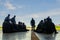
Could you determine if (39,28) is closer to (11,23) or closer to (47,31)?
(47,31)

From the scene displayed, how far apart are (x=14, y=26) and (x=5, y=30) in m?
2.96

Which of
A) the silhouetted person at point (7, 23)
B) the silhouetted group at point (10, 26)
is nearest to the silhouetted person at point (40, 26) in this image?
the silhouetted group at point (10, 26)

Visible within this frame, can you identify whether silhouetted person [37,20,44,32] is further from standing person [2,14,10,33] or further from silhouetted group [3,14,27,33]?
standing person [2,14,10,33]

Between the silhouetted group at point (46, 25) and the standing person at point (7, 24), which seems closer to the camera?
the silhouetted group at point (46, 25)

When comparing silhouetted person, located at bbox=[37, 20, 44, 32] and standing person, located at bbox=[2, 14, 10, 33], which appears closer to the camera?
silhouetted person, located at bbox=[37, 20, 44, 32]

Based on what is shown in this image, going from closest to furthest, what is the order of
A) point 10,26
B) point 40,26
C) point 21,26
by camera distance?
point 40,26 < point 10,26 < point 21,26

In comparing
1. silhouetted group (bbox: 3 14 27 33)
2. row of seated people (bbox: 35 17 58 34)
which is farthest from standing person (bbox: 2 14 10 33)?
row of seated people (bbox: 35 17 58 34)

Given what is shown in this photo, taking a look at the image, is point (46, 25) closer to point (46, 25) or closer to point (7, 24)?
point (46, 25)

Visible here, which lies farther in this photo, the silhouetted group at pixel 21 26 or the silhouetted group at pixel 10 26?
the silhouetted group at pixel 10 26

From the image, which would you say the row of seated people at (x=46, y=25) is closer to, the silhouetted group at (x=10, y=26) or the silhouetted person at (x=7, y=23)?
the silhouetted group at (x=10, y=26)

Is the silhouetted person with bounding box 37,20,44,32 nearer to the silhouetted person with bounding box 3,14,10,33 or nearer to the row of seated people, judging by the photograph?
the row of seated people

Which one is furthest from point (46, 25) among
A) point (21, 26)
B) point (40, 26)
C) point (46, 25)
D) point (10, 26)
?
point (10, 26)

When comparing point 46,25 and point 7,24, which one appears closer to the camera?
point 46,25

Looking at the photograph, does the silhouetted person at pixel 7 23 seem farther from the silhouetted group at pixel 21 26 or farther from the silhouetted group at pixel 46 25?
the silhouetted group at pixel 46 25
